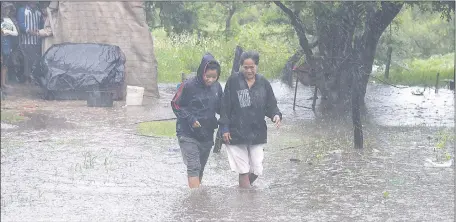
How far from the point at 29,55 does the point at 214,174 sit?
368 inches

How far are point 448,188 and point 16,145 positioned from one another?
5490 mm

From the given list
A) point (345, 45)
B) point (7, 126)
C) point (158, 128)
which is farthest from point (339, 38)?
point (7, 126)

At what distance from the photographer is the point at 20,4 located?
18.1 metres

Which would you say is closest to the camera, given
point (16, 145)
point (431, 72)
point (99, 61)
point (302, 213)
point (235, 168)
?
point (302, 213)

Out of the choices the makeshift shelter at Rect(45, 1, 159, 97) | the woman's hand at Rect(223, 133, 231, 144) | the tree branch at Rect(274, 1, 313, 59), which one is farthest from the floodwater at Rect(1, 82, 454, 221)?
the makeshift shelter at Rect(45, 1, 159, 97)

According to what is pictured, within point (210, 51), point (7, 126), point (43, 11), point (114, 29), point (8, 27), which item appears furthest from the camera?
point (210, 51)

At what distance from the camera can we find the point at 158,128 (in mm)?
13969

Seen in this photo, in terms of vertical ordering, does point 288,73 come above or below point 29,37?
below

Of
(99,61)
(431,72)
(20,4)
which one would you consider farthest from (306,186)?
(431,72)

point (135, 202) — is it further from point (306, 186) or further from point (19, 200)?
point (306, 186)

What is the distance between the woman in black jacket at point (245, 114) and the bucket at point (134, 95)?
7.87 metres

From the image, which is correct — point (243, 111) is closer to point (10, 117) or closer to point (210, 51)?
point (10, 117)

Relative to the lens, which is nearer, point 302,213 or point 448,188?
point 302,213

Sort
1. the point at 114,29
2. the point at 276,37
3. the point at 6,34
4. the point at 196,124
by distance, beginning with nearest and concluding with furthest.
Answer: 1. the point at 196,124
2. the point at 6,34
3. the point at 114,29
4. the point at 276,37
